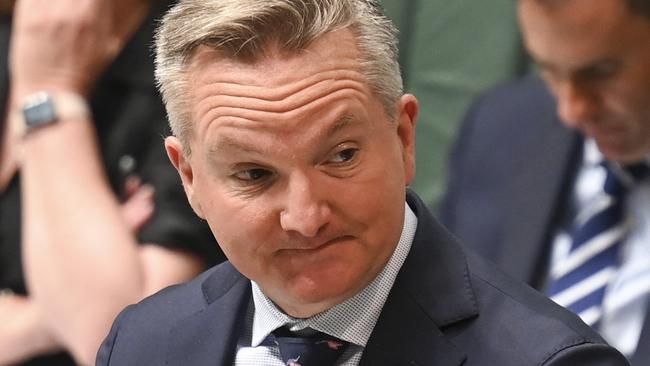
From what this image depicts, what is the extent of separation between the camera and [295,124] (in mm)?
1035

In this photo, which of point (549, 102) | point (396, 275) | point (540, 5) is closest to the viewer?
point (396, 275)

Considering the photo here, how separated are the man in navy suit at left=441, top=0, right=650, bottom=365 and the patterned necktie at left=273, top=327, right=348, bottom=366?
24.3 inches

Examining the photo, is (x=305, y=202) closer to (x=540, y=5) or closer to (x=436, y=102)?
(x=540, y=5)

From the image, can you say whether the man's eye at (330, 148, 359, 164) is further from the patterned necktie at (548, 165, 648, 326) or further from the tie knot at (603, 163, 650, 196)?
the tie knot at (603, 163, 650, 196)

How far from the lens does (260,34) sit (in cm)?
104

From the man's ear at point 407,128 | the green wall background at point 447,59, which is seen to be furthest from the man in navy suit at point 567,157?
the man's ear at point 407,128

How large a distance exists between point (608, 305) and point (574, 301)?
5 centimetres

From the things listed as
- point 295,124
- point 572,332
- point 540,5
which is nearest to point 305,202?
point 295,124

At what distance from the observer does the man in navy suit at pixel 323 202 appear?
104 cm

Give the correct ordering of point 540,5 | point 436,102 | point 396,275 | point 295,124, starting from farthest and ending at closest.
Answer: point 436,102
point 540,5
point 396,275
point 295,124

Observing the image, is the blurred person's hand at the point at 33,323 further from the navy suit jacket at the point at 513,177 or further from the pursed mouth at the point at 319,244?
the pursed mouth at the point at 319,244

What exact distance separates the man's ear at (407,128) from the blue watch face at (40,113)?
35.5 inches

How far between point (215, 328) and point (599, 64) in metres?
0.82

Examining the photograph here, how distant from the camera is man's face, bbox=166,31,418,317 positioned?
104 centimetres
